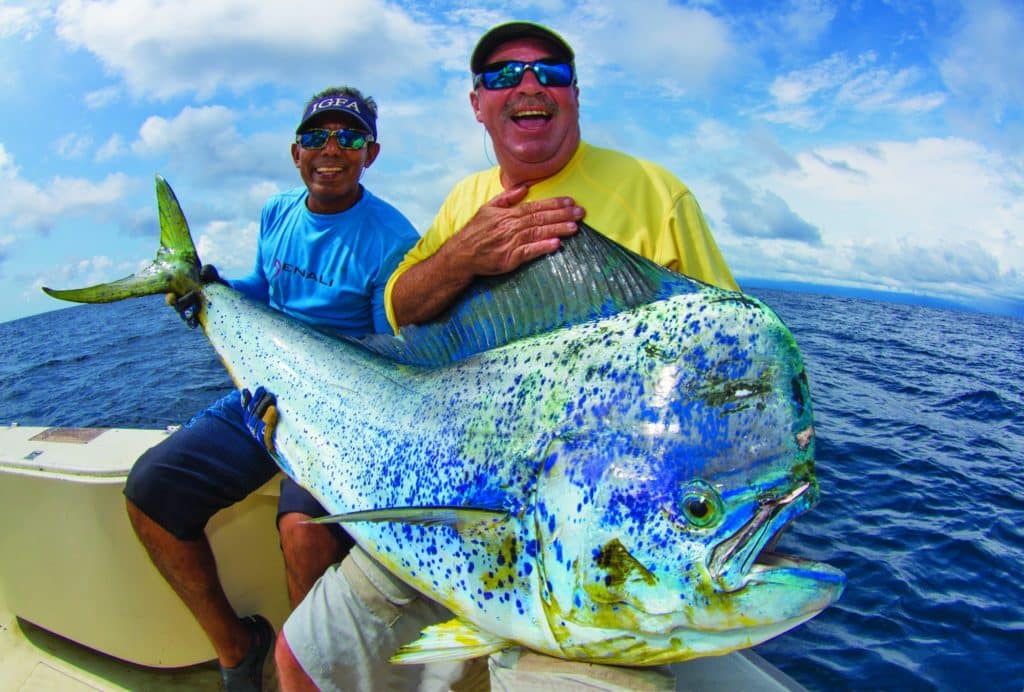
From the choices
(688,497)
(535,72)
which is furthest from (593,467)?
(535,72)

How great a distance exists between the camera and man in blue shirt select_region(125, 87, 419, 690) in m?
2.53

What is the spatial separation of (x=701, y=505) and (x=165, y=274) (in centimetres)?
239

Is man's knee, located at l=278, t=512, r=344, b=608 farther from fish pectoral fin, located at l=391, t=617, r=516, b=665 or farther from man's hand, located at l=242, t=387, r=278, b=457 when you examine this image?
fish pectoral fin, located at l=391, t=617, r=516, b=665

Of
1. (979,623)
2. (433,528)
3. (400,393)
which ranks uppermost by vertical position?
(400,393)

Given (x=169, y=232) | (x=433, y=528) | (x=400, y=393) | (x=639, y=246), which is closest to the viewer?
(x=433, y=528)

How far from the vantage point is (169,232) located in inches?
111

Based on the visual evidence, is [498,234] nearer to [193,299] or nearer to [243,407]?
[243,407]

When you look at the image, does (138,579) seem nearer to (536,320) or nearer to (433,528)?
(433,528)

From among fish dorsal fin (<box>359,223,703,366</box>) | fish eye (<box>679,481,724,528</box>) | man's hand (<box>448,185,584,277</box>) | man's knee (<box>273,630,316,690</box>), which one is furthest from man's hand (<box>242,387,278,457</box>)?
fish eye (<box>679,481,724,528</box>)

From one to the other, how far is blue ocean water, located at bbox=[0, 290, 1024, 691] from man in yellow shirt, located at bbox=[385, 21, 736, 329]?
11.6ft

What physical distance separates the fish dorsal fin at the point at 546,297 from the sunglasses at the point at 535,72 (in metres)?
0.79

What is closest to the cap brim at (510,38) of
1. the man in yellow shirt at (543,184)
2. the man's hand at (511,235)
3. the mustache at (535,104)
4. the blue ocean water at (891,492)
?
the man in yellow shirt at (543,184)

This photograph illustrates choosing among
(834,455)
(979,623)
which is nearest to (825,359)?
(834,455)

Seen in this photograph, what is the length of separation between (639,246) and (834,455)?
24.7 ft
